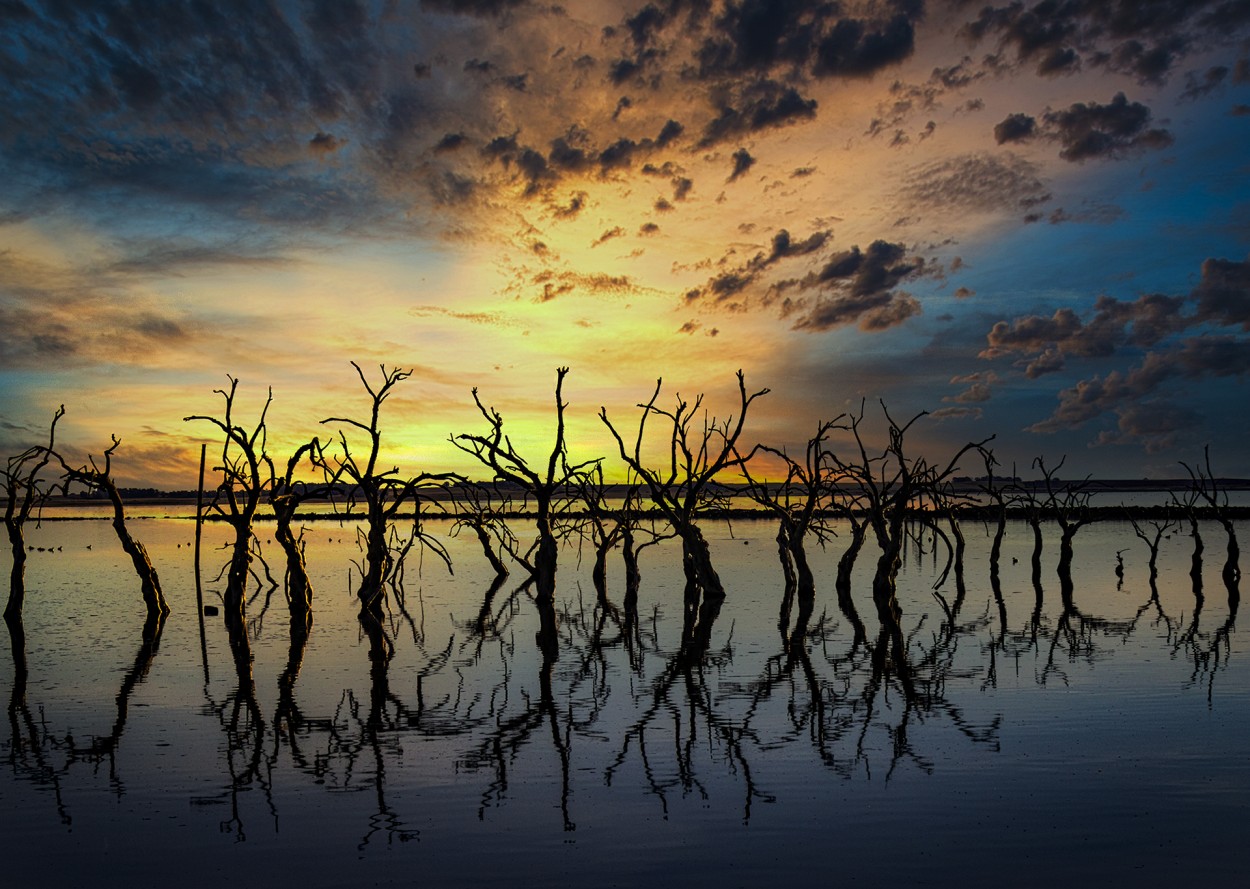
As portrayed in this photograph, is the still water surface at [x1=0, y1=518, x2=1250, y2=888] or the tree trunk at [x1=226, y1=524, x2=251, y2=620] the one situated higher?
the tree trunk at [x1=226, y1=524, x2=251, y2=620]

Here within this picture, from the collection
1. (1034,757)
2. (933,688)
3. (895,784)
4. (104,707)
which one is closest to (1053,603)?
(933,688)

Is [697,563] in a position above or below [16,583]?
above

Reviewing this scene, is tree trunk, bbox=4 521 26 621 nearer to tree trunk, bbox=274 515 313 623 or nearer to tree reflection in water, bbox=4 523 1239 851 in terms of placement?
tree reflection in water, bbox=4 523 1239 851

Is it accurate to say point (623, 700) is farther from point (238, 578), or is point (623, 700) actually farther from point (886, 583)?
point (886, 583)

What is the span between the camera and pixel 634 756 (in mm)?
14180

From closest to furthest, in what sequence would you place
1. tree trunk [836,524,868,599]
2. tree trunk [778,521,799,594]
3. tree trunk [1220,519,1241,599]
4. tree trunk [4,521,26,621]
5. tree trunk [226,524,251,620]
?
tree trunk [226,524,251,620] → tree trunk [4,521,26,621] → tree trunk [836,524,868,599] → tree trunk [778,521,799,594] → tree trunk [1220,519,1241,599]

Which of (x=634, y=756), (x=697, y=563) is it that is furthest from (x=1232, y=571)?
(x=634, y=756)

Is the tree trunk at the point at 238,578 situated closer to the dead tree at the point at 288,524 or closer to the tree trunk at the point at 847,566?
the dead tree at the point at 288,524

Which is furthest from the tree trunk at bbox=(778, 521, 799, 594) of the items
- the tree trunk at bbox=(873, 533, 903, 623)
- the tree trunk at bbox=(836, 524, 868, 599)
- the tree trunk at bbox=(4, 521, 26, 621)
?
the tree trunk at bbox=(4, 521, 26, 621)

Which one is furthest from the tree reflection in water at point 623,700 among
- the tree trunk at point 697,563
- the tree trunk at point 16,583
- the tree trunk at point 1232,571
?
the tree trunk at point 1232,571

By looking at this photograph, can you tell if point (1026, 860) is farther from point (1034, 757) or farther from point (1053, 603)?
point (1053, 603)

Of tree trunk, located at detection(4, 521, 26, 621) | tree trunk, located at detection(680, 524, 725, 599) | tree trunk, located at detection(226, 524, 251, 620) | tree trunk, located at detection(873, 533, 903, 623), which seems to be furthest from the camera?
tree trunk, located at detection(680, 524, 725, 599)

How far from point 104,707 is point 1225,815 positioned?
16.8 meters

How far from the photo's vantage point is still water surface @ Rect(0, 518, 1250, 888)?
33.3 feet
